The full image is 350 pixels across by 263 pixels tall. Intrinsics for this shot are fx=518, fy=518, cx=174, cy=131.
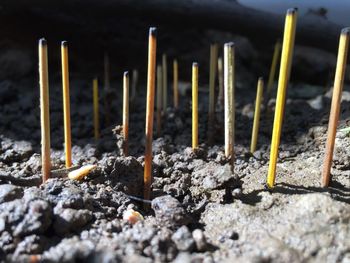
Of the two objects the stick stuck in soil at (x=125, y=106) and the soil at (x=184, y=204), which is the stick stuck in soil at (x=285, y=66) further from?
the stick stuck in soil at (x=125, y=106)

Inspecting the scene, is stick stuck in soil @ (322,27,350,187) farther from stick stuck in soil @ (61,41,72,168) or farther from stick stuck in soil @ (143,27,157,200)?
stick stuck in soil @ (61,41,72,168)

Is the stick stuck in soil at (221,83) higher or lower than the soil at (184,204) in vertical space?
higher

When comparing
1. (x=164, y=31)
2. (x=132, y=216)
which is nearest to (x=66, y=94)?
(x=132, y=216)

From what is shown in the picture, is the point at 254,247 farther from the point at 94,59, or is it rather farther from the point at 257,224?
the point at 94,59

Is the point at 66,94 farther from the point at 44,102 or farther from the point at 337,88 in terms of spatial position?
the point at 337,88

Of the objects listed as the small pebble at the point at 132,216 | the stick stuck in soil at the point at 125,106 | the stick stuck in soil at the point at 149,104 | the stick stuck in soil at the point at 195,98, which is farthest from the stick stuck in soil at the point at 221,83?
the small pebble at the point at 132,216

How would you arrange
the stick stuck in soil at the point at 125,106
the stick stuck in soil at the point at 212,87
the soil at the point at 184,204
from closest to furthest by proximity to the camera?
the soil at the point at 184,204 < the stick stuck in soil at the point at 125,106 < the stick stuck in soil at the point at 212,87

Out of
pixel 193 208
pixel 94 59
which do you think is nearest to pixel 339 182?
pixel 193 208

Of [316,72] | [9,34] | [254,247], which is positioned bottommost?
[254,247]
